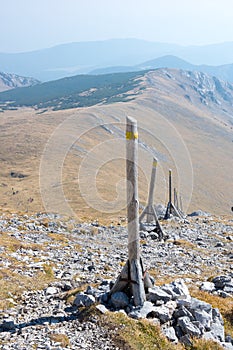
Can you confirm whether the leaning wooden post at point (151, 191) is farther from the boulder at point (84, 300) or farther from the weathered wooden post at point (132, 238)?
the boulder at point (84, 300)

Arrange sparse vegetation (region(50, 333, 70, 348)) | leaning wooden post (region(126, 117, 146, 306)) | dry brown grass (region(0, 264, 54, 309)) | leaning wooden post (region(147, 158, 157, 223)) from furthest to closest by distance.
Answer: leaning wooden post (region(147, 158, 157, 223)), dry brown grass (region(0, 264, 54, 309)), leaning wooden post (region(126, 117, 146, 306)), sparse vegetation (region(50, 333, 70, 348))

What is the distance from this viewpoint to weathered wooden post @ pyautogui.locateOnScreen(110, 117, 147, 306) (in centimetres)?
1270

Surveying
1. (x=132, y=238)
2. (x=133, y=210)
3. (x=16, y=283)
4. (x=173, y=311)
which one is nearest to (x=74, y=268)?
(x=16, y=283)

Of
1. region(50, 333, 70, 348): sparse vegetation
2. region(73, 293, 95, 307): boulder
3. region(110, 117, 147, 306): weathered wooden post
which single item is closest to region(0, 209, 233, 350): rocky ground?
region(50, 333, 70, 348): sparse vegetation

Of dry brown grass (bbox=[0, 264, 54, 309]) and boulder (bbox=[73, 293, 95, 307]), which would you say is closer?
boulder (bbox=[73, 293, 95, 307])

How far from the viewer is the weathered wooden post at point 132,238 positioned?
500 inches

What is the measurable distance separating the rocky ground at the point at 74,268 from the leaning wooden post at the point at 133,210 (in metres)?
0.68

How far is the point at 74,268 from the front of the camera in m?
20.1

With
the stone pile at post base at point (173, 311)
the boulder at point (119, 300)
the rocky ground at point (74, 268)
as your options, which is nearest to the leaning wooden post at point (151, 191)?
the rocky ground at point (74, 268)

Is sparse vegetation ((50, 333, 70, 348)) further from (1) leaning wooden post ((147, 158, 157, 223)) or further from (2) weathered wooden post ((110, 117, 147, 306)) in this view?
(1) leaning wooden post ((147, 158, 157, 223))

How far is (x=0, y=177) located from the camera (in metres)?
133

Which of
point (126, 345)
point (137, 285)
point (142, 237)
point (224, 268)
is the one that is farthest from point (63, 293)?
point (142, 237)

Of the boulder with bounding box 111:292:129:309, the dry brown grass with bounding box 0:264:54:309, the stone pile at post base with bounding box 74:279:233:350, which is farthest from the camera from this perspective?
the dry brown grass with bounding box 0:264:54:309

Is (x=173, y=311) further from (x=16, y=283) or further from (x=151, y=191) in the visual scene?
(x=151, y=191)
